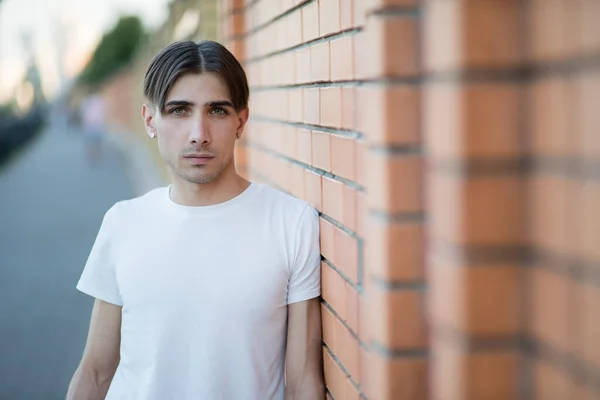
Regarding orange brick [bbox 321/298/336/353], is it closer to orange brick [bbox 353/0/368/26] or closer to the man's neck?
the man's neck

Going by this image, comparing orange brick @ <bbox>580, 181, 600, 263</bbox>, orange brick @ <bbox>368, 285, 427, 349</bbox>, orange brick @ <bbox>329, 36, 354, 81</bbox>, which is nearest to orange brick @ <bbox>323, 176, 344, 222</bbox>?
orange brick @ <bbox>329, 36, 354, 81</bbox>

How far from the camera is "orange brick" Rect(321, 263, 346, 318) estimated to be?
210 cm

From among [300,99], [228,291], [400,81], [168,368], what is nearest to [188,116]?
[300,99]

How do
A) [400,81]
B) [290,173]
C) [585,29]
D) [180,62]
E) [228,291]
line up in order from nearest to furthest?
[585,29] → [400,81] → [228,291] → [180,62] → [290,173]

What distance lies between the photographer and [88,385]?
2574 mm

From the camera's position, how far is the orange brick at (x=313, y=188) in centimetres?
241

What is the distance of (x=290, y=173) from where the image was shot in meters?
2.94

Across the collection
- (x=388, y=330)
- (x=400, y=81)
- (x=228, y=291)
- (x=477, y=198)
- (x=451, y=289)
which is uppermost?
(x=400, y=81)

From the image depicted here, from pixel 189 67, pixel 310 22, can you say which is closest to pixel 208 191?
pixel 189 67

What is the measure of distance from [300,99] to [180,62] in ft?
1.42

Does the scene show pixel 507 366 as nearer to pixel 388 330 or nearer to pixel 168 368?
pixel 388 330

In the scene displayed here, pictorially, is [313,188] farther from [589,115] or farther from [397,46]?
[589,115]

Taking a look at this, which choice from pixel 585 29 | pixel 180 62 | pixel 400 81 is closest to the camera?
pixel 585 29

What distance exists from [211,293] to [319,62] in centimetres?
77
